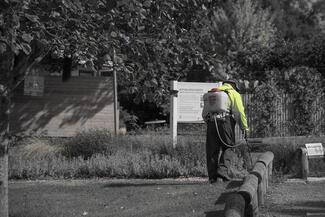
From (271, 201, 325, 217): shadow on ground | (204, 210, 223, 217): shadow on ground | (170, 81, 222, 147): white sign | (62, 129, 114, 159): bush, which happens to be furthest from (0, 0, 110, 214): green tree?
(170, 81, 222, 147): white sign

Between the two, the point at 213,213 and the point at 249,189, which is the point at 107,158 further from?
the point at 249,189

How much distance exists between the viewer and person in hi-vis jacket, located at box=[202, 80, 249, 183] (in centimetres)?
870

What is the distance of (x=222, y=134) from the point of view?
28.5 feet

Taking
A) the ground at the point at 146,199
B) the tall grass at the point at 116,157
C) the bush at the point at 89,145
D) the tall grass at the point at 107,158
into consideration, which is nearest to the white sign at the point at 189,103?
the tall grass at the point at 116,157

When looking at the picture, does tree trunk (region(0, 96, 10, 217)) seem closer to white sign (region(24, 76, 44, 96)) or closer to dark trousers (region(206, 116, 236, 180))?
dark trousers (region(206, 116, 236, 180))

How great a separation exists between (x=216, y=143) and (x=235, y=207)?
3.55 meters

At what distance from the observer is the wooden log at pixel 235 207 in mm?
5039

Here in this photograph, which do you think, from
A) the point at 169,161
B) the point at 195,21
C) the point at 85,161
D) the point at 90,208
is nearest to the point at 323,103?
the point at 169,161

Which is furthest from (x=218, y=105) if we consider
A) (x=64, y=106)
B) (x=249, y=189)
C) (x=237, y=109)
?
(x=64, y=106)

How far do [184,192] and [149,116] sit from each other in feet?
40.1

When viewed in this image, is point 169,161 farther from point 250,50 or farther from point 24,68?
point 250,50

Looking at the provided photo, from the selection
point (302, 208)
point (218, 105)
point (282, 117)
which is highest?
point (218, 105)

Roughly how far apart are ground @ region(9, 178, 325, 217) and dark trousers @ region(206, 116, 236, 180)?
Answer: 0.28 meters

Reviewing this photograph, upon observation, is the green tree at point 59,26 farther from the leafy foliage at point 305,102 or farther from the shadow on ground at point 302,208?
the leafy foliage at point 305,102
